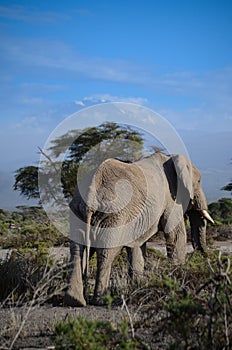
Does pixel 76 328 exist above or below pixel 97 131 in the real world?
below

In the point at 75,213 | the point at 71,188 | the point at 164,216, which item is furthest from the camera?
the point at 71,188

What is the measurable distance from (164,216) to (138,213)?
993 mm

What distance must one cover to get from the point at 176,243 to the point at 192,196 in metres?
0.84

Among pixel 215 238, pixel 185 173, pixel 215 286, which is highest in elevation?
pixel 185 173

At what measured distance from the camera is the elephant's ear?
8938 mm

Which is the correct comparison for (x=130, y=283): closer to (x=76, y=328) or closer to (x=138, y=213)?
(x=138, y=213)

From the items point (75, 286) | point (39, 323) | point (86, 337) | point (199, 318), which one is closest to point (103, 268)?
point (75, 286)

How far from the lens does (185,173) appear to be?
29.4 ft

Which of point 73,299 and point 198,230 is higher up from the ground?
point 198,230

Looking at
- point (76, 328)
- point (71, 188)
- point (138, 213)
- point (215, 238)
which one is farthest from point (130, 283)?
point (71, 188)

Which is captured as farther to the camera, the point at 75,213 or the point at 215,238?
the point at 215,238

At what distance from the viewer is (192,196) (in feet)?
30.2

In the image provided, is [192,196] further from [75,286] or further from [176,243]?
[75,286]

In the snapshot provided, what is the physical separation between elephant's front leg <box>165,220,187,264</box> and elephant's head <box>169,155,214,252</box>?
0.40m
